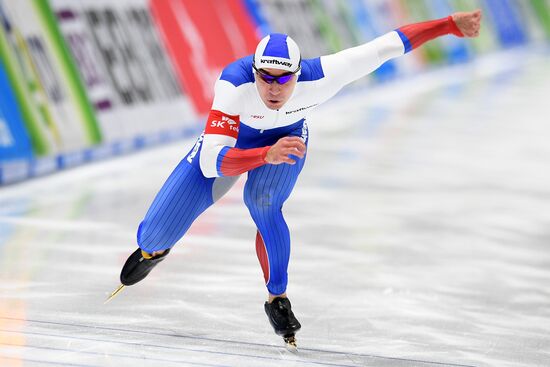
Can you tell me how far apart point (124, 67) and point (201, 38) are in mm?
1711

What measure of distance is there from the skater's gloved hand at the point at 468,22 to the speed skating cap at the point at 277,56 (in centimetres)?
93

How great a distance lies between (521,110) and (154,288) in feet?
31.8

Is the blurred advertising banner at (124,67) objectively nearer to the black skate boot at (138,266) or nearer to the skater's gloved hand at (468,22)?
the black skate boot at (138,266)

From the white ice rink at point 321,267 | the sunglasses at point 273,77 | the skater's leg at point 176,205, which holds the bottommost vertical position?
the white ice rink at point 321,267

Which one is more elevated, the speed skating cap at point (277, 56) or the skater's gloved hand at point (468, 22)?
the speed skating cap at point (277, 56)

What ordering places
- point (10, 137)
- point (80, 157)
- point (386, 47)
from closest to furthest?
point (386, 47)
point (10, 137)
point (80, 157)

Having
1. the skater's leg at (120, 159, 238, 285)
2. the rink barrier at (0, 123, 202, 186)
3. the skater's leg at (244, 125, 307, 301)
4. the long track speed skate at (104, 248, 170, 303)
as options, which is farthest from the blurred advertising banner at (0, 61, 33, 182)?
the skater's leg at (244, 125, 307, 301)

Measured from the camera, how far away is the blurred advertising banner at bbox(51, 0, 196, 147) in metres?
8.59

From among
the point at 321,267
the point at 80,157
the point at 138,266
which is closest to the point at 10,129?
the point at 80,157

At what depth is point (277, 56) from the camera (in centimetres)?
386

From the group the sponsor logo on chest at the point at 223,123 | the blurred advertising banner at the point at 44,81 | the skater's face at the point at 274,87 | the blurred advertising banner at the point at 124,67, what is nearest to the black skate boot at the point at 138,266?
the sponsor logo on chest at the point at 223,123

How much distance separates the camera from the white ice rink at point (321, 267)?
415cm

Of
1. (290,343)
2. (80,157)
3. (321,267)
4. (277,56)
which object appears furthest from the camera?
(80,157)

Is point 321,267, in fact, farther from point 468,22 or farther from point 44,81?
point 44,81
